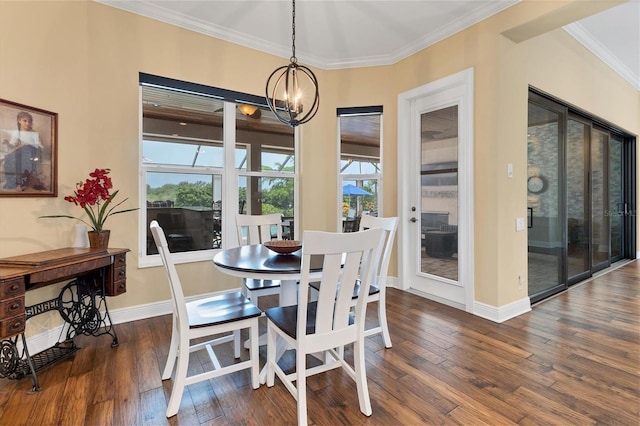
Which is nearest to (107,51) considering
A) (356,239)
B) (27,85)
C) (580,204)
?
(27,85)

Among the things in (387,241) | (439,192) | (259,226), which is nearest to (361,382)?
(387,241)

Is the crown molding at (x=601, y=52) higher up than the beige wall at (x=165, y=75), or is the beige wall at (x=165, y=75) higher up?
the crown molding at (x=601, y=52)

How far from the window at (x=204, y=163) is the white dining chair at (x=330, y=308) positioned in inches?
77.3

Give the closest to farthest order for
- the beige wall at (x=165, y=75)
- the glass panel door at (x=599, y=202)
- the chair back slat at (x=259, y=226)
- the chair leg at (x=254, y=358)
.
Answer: the chair leg at (x=254, y=358) < the beige wall at (x=165, y=75) < the chair back slat at (x=259, y=226) < the glass panel door at (x=599, y=202)

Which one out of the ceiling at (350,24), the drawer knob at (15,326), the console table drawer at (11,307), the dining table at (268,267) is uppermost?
the ceiling at (350,24)

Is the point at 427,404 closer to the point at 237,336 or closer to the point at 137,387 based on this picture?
the point at 237,336

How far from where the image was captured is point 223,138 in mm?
3578

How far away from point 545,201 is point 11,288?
15.7ft

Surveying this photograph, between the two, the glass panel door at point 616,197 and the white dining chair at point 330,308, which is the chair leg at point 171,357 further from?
the glass panel door at point 616,197

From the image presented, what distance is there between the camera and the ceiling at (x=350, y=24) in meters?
2.98

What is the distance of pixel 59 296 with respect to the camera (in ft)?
8.01

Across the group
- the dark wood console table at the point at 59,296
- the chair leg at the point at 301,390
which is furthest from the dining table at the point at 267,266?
the dark wood console table at the point at 59,296

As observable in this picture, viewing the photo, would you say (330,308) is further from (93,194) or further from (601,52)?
(601,52)

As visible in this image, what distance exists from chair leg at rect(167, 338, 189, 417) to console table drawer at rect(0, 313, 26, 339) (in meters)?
0.99
